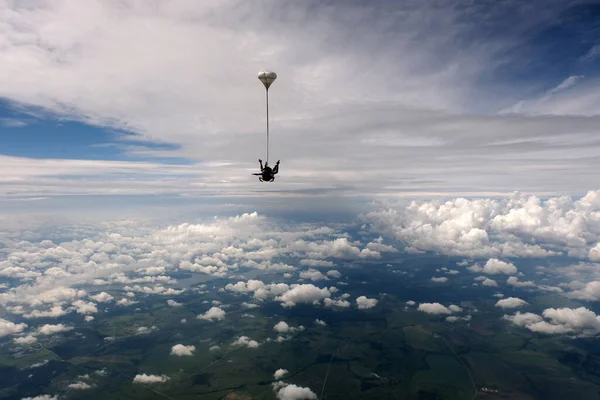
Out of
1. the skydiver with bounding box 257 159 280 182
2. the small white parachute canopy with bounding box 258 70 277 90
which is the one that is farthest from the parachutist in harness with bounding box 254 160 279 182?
the small white parachute canopy with bounding box 258 70 277 90

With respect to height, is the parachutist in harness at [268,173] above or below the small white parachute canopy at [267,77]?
below

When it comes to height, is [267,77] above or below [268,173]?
above

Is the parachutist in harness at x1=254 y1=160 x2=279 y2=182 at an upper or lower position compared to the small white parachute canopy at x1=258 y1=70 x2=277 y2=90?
lower

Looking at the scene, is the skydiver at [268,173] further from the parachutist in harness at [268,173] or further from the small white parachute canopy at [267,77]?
the small white parachute canopy at [267,77]

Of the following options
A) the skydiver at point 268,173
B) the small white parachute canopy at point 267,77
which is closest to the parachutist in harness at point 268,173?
the skydiver at point 268,173

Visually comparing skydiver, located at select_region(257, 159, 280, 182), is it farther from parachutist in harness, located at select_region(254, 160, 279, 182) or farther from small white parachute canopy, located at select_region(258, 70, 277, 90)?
small white parachute canopy, located at select_region(258, 70, 277, 90)

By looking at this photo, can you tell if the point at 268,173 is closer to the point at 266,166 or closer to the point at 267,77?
the point at 266,166

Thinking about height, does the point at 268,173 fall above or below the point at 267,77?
below

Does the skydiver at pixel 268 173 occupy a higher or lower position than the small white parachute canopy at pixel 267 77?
lower

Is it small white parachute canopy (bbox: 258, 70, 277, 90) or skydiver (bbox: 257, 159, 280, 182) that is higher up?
small white parachute canopy (bbox: 258, 70, 277, 90)

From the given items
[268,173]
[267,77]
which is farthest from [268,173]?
[267,77]
